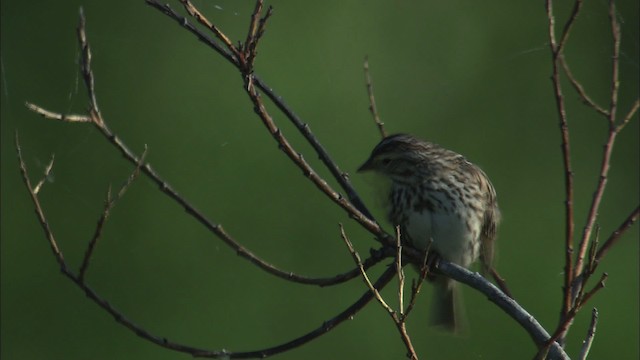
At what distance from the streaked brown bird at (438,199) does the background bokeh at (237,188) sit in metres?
3.16

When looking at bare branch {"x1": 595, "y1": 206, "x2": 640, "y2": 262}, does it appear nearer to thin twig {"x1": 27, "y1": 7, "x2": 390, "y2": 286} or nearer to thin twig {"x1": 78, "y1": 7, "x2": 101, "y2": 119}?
thin twig {"x1": 27, "y1": 7, "x2": 390, "y2": 286}

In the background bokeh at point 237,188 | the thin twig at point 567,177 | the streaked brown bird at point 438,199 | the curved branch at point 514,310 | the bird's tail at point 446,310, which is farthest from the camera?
the background bokeh at point 237,188

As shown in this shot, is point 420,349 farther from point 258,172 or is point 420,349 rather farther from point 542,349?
point 542,349

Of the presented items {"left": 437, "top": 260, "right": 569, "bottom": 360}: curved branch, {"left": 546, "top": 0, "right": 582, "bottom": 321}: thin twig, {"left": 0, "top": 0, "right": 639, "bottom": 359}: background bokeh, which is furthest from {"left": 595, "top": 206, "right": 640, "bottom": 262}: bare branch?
{"left": 0, "top": 0, "right": 639, "bottom": 359}: background bokeh

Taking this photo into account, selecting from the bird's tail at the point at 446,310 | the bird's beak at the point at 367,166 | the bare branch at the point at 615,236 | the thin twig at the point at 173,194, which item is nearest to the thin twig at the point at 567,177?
the bare branch at the point at 615,236

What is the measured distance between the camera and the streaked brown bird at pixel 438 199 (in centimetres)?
342

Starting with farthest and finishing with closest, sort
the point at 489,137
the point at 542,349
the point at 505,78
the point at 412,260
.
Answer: the point at 505,78
the point at 489,137
the point at 412,260
the point at 542,349

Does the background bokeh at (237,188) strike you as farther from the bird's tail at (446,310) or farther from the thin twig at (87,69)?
the thin twig at (87,69)

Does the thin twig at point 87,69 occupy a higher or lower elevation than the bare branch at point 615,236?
higher

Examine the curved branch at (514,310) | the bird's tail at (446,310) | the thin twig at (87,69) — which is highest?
the thin twig at (87,69)

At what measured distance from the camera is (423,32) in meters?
8.26

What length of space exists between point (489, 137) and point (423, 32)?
0.97 metres

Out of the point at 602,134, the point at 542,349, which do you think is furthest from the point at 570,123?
the point at 542,349

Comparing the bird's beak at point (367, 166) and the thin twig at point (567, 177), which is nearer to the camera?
the thin twig at point (567, 177)
